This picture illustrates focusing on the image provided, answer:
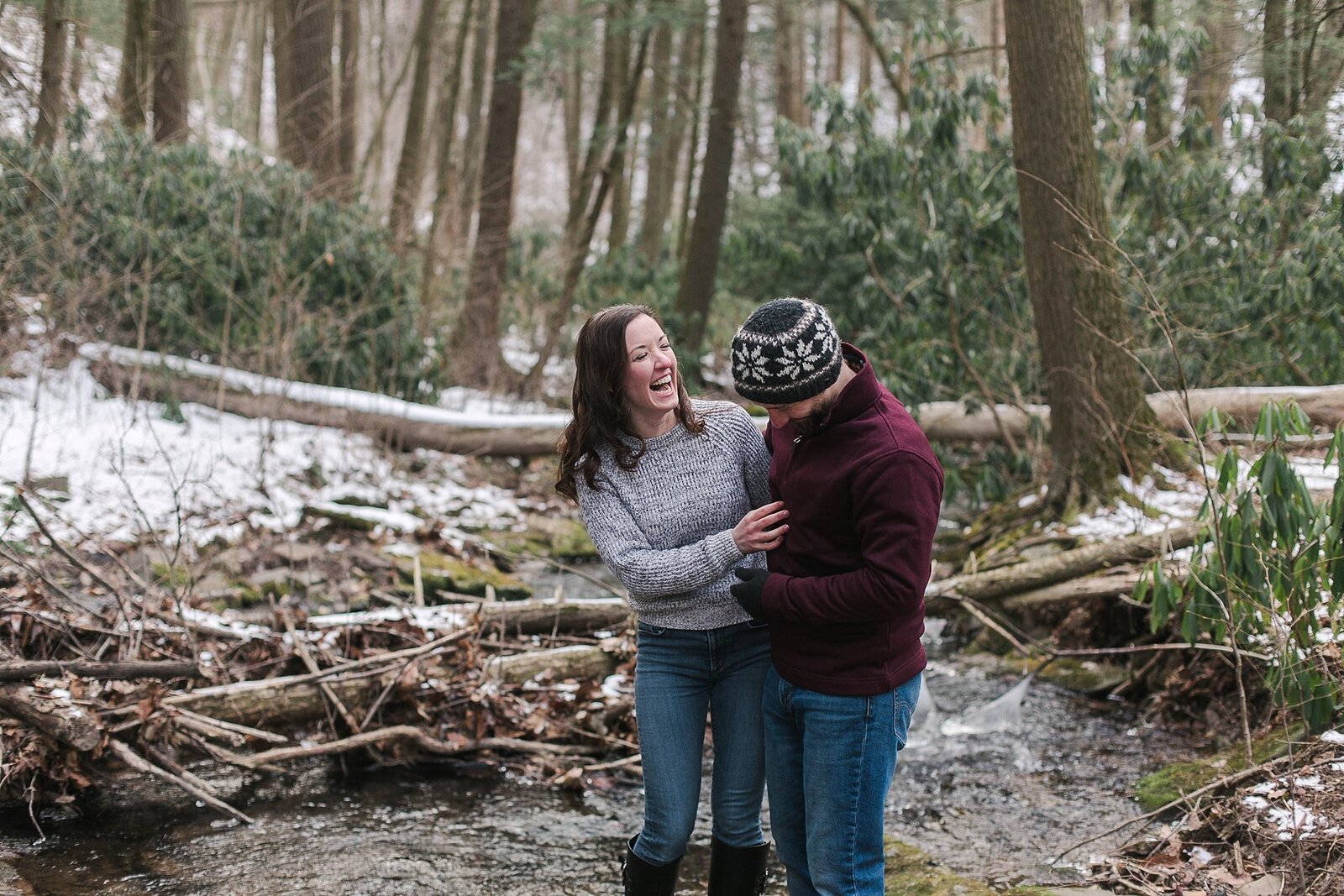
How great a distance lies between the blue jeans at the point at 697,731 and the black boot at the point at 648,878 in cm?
2

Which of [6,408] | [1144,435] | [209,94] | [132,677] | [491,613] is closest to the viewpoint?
[132,677]

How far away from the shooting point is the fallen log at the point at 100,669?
4.29 meters

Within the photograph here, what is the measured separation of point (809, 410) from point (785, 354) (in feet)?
0.51

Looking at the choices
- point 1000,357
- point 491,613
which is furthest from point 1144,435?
point 491,613

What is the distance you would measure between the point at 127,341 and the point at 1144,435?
29.5ft

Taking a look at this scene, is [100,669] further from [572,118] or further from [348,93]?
[572,118]

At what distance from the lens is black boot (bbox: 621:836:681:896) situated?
3.13m

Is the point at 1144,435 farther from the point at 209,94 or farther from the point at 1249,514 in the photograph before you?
the point at 209,94

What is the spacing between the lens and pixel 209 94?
1647 centimetres

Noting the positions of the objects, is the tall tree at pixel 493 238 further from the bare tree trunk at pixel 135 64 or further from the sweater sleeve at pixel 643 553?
the sweater sleeve at pixel 643 553

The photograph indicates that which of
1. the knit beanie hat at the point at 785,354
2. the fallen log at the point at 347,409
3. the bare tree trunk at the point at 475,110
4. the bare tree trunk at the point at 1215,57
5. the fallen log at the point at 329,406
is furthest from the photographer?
the bare tree trunk at the point at 475,110

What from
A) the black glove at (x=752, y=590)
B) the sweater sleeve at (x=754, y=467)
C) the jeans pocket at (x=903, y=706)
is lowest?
the jeans pocket at (x=903, y=706)

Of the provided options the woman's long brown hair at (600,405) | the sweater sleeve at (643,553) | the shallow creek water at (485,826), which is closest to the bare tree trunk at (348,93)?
the shallow creek water at (485,826)

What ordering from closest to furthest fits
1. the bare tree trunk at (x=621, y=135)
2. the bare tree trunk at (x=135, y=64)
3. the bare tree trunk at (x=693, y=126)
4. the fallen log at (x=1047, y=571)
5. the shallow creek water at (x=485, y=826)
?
the shallow creek water at (x=485, y=826), the fallen log at (x=1047, y=571), the bare tree trunk at (x=135, y=64), the bare tree trunk at (x=621, y=135), the bare tree trunk at (x=693, y=126)
